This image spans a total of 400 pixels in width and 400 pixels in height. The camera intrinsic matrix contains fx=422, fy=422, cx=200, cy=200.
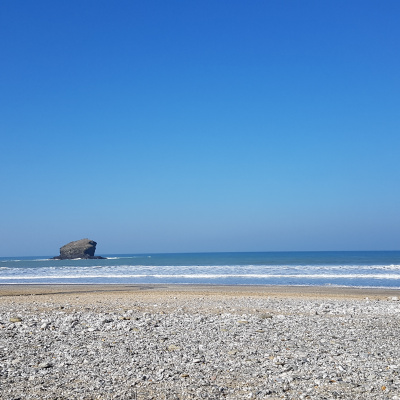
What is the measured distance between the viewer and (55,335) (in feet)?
28.3

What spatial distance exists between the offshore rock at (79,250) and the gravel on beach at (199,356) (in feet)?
332

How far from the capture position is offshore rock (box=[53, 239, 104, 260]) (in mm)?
109062

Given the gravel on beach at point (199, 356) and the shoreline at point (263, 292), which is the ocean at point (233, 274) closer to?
the shoreline at point (263, 292)

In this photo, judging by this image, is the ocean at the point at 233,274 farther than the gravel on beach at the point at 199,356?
Yes

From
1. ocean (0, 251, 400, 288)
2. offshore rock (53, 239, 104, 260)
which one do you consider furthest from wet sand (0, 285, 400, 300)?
offshore rock (53, 239, 104, 260)

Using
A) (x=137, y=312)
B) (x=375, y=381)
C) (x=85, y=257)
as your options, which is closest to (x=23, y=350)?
(x=137, y=312)

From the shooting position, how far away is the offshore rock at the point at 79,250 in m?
109

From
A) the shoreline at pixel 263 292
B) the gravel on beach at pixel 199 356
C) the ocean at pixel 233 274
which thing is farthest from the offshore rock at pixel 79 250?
the gravel on beach at pixel 199 356

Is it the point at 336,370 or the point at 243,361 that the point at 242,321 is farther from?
the point at 336,370

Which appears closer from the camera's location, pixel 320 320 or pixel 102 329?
pixel 102 329

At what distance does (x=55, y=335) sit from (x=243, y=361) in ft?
13.5

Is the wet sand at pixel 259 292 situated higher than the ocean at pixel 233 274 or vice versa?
the wet sand at pixel 259 292

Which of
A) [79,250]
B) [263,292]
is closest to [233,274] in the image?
[263,292]

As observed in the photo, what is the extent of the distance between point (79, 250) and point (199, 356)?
108 metres
